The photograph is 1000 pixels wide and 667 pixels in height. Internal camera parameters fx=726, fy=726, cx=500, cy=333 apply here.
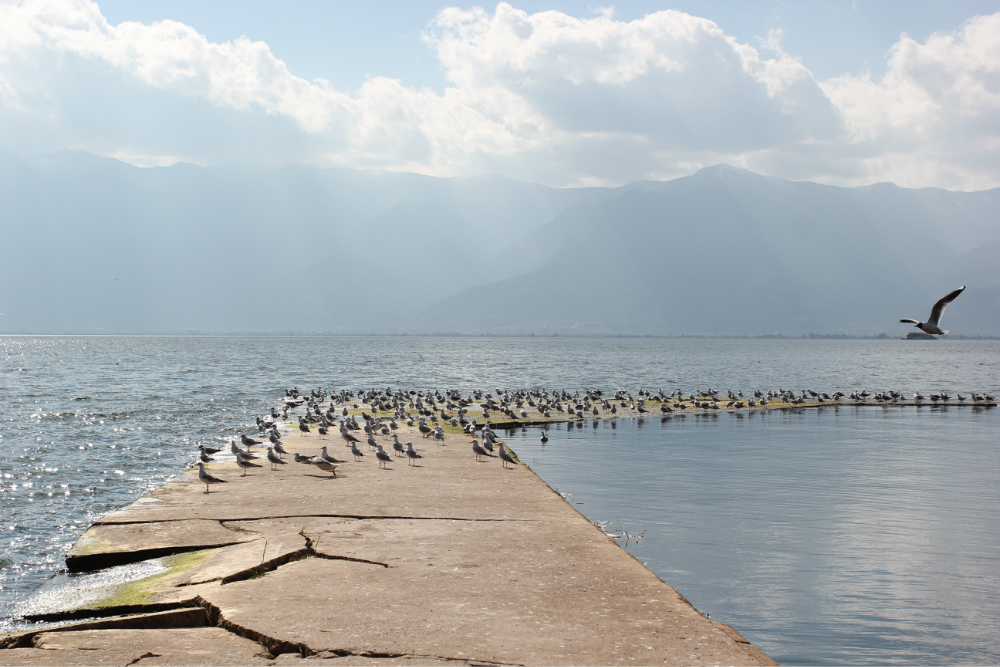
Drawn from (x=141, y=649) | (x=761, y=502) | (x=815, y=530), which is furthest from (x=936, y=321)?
(x=141, y=649)

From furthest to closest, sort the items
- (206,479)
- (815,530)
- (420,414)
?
(420,414), (206,479), (815,530)

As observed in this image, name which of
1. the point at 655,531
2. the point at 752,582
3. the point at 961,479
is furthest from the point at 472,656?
the point at 961,479

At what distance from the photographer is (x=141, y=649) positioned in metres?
7.23

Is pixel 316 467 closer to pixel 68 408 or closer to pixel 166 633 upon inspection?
pixel 166 633

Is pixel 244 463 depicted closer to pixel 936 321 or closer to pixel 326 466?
pixel 326 466

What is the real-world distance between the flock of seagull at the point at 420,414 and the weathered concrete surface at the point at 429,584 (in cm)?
468

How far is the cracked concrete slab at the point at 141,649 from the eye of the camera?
6.93 metres

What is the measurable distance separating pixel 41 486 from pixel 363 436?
11.0 metres

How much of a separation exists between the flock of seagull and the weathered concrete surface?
15.3 feet

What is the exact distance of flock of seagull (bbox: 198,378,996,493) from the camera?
2103cm

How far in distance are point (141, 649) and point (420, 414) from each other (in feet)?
99.5

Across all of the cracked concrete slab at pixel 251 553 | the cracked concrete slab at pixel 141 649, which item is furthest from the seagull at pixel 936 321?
the cracked concrete slab at pixel 141 649

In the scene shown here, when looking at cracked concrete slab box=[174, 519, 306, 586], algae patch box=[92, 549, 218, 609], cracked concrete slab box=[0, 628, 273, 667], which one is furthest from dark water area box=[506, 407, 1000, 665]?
algae patch box=[92, 549, 218, 609]

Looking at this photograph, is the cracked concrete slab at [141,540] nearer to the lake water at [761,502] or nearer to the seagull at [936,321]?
the lake water at [761,502]
